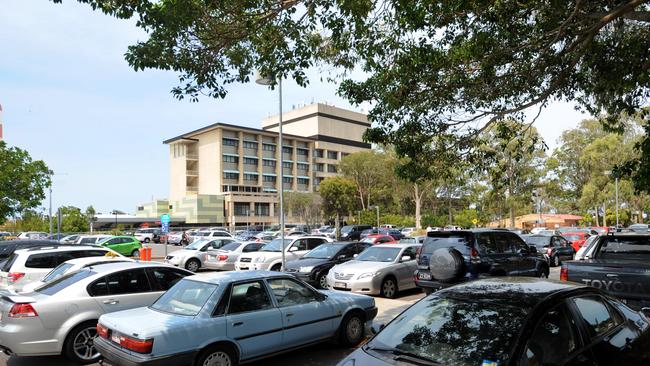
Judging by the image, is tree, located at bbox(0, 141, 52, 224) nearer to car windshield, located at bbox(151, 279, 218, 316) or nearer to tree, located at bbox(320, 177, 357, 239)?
car windshield, located at bbox(151, 279, 218, 316)

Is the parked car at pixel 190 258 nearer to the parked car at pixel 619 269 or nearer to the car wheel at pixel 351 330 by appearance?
the car wheel at pixel 351 330

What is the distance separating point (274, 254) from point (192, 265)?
18.1 feet

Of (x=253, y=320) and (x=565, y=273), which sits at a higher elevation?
(x=565, y=273)

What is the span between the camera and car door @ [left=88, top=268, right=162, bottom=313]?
7.64m

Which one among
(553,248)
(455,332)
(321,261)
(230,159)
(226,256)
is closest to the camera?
(455,332)

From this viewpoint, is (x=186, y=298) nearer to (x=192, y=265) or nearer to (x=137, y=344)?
(x=137, y=344)

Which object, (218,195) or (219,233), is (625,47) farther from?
(218,195)

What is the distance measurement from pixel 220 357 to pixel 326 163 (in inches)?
4347

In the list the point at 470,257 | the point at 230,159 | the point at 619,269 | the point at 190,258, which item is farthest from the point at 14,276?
the point at 230,159

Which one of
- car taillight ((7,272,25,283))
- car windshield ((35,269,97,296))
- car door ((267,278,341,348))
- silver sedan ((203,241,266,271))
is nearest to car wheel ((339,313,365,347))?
car door ((267,278,341,348))

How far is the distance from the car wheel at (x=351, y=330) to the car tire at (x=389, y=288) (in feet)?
15.8

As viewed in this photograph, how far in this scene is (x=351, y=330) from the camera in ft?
25.6

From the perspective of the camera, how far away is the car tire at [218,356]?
19.5 ft

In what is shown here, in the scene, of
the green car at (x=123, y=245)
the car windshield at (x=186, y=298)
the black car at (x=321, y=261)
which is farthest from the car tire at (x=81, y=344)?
the green car at (x=123, y=245)
